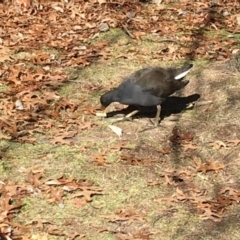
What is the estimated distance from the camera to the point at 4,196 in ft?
19.5

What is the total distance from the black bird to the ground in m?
0.27

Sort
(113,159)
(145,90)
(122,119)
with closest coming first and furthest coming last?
(113,159), (145,90), (122,119)

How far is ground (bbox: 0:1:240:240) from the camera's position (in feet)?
18.6

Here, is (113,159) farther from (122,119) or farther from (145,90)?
(145,90)

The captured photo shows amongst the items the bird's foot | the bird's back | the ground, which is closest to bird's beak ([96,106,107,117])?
the ground

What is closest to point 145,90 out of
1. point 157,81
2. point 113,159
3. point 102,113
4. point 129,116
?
point 157,81

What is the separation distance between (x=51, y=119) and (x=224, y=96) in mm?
Result: 2233

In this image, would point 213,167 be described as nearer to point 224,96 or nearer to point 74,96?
point 224,96

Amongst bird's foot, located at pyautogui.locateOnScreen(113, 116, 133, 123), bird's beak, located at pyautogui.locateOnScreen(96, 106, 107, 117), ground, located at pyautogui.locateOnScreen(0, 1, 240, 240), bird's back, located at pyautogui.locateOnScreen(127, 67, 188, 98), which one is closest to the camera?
ground, located at pyautogui.locateOnScreen(0, 1, 240, 240)

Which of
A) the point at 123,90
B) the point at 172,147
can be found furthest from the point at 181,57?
the point at 172,147

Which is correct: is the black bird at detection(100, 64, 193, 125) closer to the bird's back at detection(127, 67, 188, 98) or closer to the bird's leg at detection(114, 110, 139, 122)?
the bird's back at detection(127, 67, 188, 98)

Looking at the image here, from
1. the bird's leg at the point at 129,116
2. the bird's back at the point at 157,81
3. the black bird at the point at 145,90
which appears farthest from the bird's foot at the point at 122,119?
the bird's back at the point at 157,81

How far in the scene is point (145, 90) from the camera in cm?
748

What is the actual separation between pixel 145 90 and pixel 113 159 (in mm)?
1161
